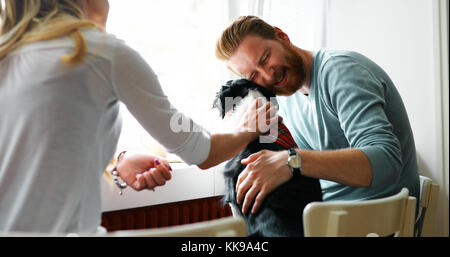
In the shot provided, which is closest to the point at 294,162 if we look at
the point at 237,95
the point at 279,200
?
the point at 279,200

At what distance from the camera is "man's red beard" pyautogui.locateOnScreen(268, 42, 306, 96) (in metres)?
1.29

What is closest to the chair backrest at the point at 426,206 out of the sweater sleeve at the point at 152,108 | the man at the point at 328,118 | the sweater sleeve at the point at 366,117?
the man at the point at 328,118

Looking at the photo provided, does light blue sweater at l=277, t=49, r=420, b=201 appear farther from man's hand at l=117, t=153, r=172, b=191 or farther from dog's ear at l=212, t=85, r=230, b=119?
man's hand at l=117, t=153, r=172, b=191

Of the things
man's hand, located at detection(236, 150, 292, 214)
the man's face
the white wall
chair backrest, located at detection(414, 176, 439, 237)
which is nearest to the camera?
man's hand, located at detection(236, 150, 292, 214)

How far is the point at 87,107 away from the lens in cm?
56

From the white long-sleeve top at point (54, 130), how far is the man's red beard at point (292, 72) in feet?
2.63

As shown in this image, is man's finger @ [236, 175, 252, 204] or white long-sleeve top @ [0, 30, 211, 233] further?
man's finger @ [236, 175, 252, 204]

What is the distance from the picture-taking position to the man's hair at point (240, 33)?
129 cm

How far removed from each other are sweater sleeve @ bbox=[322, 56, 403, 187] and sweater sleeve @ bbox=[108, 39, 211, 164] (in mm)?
441

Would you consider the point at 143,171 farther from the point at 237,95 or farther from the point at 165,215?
the point at 165,215

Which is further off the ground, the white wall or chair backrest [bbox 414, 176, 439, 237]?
the white wall

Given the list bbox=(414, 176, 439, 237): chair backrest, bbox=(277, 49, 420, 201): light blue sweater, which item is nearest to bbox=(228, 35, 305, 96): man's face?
bbox=(277, 49, 420, 201): light blue sweater
